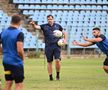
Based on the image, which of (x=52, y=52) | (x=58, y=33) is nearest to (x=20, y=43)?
(x=58, y=33)

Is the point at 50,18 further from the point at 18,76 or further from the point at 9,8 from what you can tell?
the point at 9,8

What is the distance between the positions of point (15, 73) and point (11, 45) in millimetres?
559

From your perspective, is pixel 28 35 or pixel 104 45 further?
pixel 28 35

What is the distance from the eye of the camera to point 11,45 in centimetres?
960

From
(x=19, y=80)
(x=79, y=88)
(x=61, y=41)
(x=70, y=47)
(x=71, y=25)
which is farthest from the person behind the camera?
(x=71, y=25)

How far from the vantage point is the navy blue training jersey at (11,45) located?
9.49 meters

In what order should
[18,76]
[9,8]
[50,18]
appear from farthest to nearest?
[9,8] → [50,18] → [18,76]

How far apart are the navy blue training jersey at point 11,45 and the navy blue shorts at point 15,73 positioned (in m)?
0.08

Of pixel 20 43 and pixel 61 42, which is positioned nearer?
pixel 20 43

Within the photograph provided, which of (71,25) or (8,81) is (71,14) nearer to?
(71,25)

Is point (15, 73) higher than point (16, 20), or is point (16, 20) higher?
point (16, 20)

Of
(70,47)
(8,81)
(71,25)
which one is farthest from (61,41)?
(71,25)

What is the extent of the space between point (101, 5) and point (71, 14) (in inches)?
121

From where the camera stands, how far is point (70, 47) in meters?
37.5
